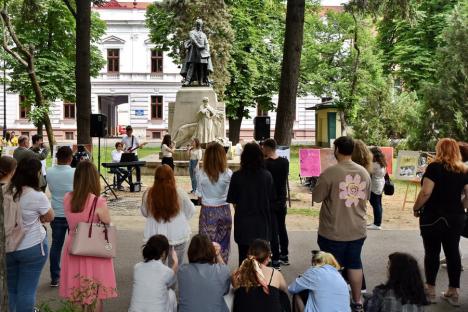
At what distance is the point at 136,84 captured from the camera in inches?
2095

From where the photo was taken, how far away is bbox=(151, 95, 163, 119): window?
175 feet

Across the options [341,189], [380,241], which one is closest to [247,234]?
[341,189]

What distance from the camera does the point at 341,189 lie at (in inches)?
231

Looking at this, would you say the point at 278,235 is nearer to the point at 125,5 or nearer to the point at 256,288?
the point at 256,288

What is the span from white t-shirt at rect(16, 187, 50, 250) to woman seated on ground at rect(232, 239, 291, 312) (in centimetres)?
185

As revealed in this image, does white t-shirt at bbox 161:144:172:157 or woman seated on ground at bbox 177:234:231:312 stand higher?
white t-shirt at bbox 161:144:172:157

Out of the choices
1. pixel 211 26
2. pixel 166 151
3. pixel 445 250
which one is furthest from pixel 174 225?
pixel 211 26

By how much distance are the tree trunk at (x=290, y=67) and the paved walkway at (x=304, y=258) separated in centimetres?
396

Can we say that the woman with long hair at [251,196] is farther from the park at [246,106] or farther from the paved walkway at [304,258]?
the paved walkway at [304,258]

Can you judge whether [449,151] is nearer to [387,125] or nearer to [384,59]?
[387,125]

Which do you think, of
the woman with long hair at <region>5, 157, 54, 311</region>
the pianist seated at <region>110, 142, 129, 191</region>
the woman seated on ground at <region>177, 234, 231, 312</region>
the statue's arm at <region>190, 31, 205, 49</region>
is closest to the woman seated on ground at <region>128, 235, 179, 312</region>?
the woman seated on ground at <region>177, 234, 231, 312</region>

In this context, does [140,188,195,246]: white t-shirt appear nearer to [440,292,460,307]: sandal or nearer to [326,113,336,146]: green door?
[440,292,460,307]: sandal

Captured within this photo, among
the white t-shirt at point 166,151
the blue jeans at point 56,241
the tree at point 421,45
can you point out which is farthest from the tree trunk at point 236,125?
the blue jeans at point 56,241

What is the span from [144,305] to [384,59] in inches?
1565
